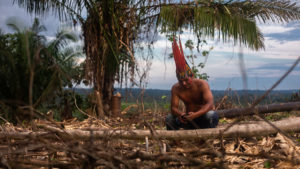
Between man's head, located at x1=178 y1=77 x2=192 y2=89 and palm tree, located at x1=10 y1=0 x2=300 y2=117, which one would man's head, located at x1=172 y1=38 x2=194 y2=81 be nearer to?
man's head, located at x1=178 y1=77 x2=192 y2=89

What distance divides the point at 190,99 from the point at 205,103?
20 centimetres

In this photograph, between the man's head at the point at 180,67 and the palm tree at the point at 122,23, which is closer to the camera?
the man's head at the point at 180,67

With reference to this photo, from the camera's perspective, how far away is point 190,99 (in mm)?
3465

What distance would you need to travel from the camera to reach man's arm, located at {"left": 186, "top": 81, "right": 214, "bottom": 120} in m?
3.25

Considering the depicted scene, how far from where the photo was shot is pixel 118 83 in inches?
299

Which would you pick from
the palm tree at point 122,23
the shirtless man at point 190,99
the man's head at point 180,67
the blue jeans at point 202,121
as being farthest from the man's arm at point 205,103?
the palm tree at point 122,23

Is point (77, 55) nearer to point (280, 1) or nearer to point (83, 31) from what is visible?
point (83, 31)

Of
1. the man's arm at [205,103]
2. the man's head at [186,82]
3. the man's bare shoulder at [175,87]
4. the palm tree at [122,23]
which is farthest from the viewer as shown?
the palm tree at [122,23]

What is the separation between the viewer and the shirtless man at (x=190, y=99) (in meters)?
3.31

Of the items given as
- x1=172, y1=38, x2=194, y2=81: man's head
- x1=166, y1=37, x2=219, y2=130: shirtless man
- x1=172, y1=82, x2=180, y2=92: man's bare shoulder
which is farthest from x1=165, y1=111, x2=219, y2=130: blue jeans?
x1=172, y1=38, x2=194, y2=81: man's head

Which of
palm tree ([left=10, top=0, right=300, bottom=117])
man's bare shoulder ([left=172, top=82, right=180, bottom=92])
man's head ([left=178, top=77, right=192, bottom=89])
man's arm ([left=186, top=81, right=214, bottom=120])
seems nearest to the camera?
man's arm ([left=186, top=81, right=214, bottom=120])

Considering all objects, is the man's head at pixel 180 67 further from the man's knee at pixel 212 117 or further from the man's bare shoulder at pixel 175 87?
the man's knee at pixel 212 117

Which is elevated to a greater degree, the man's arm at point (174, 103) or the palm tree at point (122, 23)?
the palm tree at point (122, 23)

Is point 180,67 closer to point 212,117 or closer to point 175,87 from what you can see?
point 175,87
